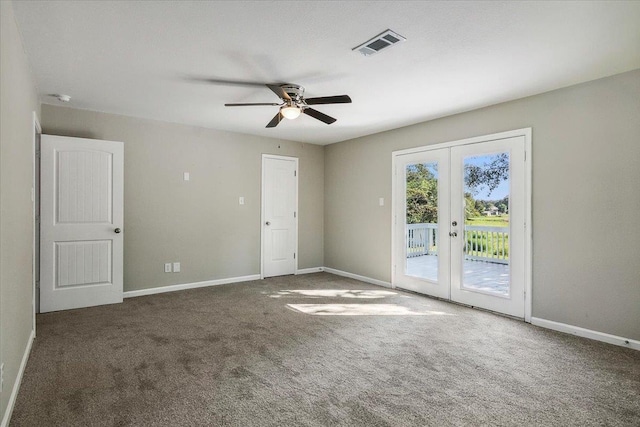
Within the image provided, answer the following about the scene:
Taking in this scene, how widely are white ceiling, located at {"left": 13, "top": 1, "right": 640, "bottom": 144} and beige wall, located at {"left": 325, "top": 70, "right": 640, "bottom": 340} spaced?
0.24 metres

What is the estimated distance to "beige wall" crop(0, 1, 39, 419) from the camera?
198 centimetres

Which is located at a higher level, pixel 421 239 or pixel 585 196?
pixel 585 196

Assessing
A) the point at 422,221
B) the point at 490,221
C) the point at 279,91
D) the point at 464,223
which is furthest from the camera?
the point at 422,221

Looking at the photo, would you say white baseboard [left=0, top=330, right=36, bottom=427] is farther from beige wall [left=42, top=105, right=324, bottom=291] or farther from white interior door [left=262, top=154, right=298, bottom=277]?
white interior door [left=262, top=154, right=298, bottom=277]

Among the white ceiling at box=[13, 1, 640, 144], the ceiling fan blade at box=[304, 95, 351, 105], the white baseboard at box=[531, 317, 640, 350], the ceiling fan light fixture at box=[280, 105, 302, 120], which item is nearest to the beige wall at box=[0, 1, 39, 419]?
the white ceiling at box=[13, 1, 640, 144]

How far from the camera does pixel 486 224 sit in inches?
166

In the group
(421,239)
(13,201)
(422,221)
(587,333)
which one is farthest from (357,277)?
(13,201)

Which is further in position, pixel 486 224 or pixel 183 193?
pixel 183 193

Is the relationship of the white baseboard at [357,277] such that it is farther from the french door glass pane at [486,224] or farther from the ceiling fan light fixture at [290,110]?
the ceiling fan light fixture at [290,110]

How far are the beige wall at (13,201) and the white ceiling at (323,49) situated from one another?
286mm

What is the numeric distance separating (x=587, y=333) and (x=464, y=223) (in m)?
1.67

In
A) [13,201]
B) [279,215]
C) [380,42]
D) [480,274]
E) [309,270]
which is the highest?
[380,42]

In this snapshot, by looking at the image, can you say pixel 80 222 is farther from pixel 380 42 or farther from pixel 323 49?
pixel 380 42

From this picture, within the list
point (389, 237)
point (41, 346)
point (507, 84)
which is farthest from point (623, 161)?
point (41, 346)
